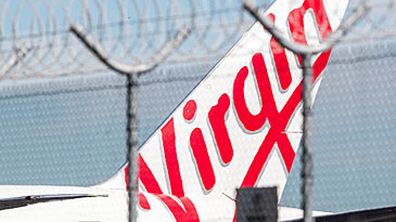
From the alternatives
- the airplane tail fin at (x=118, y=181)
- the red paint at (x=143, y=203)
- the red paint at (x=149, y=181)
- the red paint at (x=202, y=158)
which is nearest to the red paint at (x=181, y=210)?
the red paint at (x=143, y=203)

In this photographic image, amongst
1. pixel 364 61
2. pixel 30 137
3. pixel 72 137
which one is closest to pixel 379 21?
pixel 364 61

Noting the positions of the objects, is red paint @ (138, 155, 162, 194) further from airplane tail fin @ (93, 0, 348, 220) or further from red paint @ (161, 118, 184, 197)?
→ red paint @ (161, 118, 184, 197)

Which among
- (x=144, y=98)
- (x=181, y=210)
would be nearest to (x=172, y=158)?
(x=181, y=210)

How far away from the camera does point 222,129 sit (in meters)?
16.0

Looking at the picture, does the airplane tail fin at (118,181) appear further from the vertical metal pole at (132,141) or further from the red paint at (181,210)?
the vertical metal pole at (132,141)

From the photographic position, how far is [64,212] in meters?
13.5

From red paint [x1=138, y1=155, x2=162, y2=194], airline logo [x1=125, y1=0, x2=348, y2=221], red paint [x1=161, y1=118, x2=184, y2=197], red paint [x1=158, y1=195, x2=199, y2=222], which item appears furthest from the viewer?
red paint [x1=138, y1=155, x2=162, y2=194]

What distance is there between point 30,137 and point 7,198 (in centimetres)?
496

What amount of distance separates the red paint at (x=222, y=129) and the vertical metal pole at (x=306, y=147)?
344 inches

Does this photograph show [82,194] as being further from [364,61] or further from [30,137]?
[364,61]

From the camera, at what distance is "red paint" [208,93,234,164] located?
1570cm

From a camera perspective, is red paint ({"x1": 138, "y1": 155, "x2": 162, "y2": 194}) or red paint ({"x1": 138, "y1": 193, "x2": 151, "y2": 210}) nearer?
red paint ({"x1": 138, "y1": 193, "x2": 151, "y2": 210})

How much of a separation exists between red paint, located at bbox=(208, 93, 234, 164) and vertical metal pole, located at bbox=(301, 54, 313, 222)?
875 centimetres

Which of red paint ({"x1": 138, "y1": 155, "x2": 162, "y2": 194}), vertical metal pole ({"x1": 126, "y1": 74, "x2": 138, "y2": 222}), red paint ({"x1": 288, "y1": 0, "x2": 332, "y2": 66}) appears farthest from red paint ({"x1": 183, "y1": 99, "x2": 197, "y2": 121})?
vertical metal pole ({"x1": 126, "y1": 74, "x2": 138, "y2": 222})
